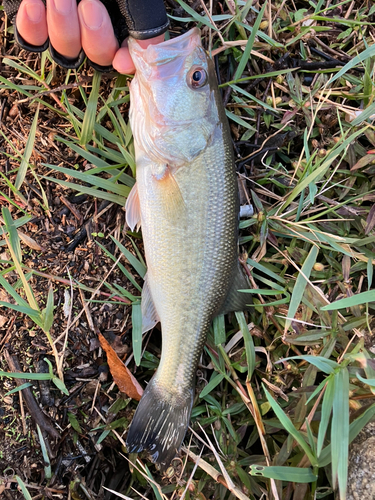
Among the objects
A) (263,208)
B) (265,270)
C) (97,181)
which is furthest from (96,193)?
(265,270)

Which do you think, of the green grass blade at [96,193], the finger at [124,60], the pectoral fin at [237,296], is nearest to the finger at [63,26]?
the finger at [124,60]

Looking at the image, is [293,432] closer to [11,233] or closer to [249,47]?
[11,233]

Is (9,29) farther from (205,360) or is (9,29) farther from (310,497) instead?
(310,497)

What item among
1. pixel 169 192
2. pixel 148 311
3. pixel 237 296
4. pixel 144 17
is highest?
pixel 144 17

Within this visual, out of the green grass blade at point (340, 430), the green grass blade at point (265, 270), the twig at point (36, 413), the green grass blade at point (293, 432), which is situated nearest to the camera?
the green grass blade at point (340, 430)

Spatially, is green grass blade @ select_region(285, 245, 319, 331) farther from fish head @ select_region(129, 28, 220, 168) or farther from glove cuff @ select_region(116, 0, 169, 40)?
glove cuff @ select_region(116, 0, 169, 40)

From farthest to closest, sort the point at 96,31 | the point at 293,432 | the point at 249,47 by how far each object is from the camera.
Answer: the point at 249,47
the point at 96,31
the point at 293,432

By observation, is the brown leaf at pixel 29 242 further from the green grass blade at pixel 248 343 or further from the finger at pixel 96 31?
the green grass blade at pixel 248 343

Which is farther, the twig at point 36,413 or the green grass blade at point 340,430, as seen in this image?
the twig at point 36,413
